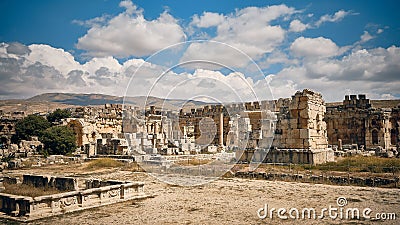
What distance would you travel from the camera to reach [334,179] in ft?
44.9

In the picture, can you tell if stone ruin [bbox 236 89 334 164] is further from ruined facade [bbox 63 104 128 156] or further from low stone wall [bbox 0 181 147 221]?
ruined facade [bbox 63 104 128 156]

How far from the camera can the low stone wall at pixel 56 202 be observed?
8953 mm

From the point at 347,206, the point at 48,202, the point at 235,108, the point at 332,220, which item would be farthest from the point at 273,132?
the point at 235,108

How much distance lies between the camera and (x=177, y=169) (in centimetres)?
1806

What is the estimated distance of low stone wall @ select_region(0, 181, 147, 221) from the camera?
8.95 metres

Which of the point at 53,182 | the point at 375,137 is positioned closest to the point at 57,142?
the point at 53,182

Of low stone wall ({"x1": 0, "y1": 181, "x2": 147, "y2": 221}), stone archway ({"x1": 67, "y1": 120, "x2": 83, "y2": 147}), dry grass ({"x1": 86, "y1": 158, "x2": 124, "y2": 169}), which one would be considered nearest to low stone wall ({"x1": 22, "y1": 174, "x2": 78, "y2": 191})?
low stone wall ({"x1": 0, "y1": 181, "x2": 147, "y2": 221})

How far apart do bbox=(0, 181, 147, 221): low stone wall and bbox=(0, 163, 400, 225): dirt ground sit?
357mm

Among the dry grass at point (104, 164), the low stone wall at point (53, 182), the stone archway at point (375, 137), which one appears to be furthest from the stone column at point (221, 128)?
the low stone wall at point (53, 182)

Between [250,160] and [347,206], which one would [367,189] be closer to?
[347,206]

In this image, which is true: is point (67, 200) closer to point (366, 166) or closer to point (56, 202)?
point (56, 202)

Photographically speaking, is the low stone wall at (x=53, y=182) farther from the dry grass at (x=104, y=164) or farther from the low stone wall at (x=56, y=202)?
the dry grass at (x=104, y=164)

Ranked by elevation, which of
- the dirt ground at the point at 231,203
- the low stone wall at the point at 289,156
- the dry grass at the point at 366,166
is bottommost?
the dirt ground at the point at 231,203

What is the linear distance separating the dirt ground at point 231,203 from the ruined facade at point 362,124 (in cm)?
1525
